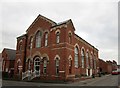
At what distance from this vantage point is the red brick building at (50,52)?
2667cm

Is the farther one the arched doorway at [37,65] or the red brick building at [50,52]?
the arched doorway at [37,65]

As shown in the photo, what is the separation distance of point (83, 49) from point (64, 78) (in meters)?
12.4

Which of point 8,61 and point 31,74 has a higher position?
point 8,61

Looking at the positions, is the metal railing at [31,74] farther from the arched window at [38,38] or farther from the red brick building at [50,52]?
the arched window at [38,38]

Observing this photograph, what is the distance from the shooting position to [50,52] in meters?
28.5

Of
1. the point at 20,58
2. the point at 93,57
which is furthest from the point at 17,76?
the point at 93,57

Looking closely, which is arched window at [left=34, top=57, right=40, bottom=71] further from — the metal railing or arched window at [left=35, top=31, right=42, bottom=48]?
arched window at [left=35, top=31, right=42, bottom=48]

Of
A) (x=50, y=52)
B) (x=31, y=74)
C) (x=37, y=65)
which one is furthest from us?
(x=37, y=65)

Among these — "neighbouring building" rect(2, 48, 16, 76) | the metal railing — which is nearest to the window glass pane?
the metal railing

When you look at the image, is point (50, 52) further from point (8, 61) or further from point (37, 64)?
point (8, 61)

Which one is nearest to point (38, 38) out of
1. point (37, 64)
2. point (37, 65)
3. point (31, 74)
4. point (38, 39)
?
point (38, 39)

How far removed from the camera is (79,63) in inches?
1280

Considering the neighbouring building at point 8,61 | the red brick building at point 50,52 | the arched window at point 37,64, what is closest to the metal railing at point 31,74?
the red brick building at point 50,52

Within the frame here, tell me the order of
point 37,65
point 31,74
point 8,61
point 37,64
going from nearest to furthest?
point 31,74, point 37,65, point 37,64, point 8,61
